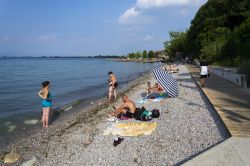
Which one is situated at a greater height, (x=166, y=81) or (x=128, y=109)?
(x=166, y=81)

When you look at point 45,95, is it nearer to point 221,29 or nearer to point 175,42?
point 221,29

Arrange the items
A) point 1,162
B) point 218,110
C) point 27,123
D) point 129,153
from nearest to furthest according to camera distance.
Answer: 1. point 129,153
2. point 1,162
3. point 218,110
4. point 27,123

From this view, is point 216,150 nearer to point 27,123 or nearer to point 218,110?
point 218,110

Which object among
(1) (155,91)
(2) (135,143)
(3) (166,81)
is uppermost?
(3) (166,81)

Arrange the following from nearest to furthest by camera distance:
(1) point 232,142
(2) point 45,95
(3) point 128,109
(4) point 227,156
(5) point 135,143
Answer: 1. (4) point 227,156
2. (1) point 232,142
3. (5) point 135,143
4. (3) point 128,109
5. (2) point 45,95

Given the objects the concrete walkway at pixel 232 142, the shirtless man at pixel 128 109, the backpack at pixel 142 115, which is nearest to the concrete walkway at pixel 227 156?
the concrete walkway at pixel 232 142

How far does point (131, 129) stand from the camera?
9227 mm

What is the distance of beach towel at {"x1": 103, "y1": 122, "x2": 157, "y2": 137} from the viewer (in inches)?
347

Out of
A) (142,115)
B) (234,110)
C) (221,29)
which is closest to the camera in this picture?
(234,110)

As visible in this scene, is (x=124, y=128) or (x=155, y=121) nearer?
(x=124, y=128)

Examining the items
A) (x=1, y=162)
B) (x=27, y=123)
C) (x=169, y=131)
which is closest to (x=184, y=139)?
(x=169, y=131)

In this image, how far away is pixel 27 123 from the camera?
563 inches

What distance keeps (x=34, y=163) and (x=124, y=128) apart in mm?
2818

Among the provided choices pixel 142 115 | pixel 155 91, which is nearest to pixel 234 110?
pixel 142 115
